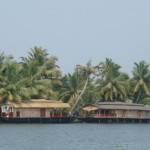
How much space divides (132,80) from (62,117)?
11316mm

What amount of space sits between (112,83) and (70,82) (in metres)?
4.47

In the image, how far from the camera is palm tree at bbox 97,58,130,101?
60.6 metres

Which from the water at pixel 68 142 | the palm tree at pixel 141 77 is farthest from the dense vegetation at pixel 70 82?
the water at pixel 68 142

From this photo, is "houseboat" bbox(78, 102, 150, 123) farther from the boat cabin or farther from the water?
the water

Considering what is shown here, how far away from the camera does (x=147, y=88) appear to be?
64.1 metres

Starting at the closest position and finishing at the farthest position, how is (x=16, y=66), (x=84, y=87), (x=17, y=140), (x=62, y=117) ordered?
(x=17, y=140) → (x=16, y=66) → (x=62, y=117) → (x=84, y=87)

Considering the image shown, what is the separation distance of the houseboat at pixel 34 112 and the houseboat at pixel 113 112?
9.14 feet

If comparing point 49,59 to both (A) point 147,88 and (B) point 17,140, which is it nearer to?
(A) point 147,88

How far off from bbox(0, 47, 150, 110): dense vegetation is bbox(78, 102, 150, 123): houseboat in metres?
1.37

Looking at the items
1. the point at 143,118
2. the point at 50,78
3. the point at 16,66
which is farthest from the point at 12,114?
the point at 143,118

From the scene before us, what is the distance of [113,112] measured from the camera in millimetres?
60969

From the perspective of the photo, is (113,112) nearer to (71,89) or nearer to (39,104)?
(71,89)

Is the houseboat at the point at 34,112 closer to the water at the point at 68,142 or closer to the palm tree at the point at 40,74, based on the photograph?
the palm tree at the point at 40,74

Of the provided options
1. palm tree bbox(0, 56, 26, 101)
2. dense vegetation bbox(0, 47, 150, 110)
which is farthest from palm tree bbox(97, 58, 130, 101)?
palm tree bbox(0, 56, 26, 101)
